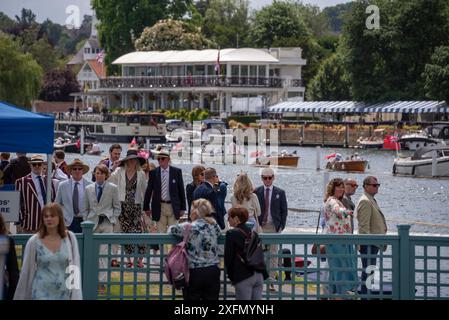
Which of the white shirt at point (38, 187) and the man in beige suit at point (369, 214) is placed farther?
the white shirt at point (38, 187)

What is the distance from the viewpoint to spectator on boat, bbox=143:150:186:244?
2005cm

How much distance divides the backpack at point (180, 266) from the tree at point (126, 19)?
464 ft

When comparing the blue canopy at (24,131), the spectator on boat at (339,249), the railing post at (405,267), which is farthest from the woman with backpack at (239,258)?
the blue canopy at (24,131)

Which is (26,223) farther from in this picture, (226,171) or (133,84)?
(133,84)

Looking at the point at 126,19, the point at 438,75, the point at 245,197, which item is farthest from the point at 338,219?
the point at 126,19

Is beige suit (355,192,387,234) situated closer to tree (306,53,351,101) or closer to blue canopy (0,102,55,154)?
blue canopy (0,102,55,154)

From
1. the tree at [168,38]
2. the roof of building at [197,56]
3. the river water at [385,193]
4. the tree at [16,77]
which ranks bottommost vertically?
the river water at [385,193]

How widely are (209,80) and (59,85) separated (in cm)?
4357

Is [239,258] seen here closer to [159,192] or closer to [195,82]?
[159,192]

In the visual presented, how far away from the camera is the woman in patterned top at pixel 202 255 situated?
1437cm

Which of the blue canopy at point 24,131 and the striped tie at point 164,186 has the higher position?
the blue canopy at point 24,131

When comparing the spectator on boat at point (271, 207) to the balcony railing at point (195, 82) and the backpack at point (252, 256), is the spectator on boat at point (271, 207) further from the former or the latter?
the balcony railing at point (195, 82)
